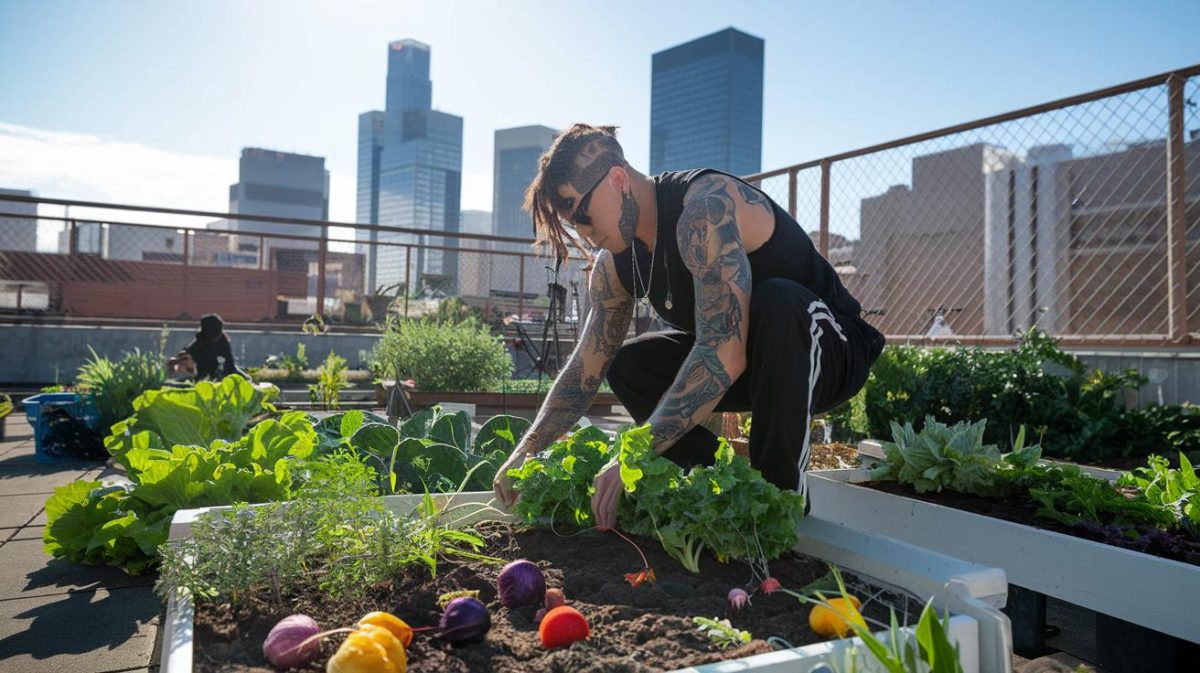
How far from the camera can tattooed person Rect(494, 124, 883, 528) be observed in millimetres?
1914

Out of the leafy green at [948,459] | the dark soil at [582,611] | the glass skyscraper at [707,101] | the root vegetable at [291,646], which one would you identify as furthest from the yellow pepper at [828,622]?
the glass skyscraper at [707,101]

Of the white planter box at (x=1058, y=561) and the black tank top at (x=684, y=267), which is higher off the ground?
the black tank top at (x=684, y=267)

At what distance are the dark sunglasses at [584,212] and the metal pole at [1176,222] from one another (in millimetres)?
2984

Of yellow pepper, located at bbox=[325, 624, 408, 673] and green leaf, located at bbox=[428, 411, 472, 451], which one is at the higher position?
green leaf, located at bbox=[428, 411, 472, 451]

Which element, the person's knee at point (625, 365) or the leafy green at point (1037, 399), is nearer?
the person's knee at point (625, 365)

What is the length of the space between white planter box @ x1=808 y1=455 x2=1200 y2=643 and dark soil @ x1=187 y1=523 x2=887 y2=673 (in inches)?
28.3

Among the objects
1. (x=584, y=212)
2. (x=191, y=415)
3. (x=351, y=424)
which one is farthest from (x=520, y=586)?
(x=191, y=415)

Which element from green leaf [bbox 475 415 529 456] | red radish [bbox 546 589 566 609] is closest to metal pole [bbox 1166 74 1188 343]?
green leaf [bbox 475 415 529 456]

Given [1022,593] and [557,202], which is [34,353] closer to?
[557,202]

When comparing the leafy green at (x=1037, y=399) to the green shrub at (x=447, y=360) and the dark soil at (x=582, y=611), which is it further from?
the green shrub at (x=447, y=360)

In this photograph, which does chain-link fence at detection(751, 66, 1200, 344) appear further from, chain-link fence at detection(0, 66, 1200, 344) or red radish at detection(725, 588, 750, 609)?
red radish at detection(725, 588, 750, 609)

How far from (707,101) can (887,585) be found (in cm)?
15653

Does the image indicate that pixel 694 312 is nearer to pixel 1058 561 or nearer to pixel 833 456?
pixel 1058 561

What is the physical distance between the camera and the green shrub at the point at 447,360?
6.47 meters
